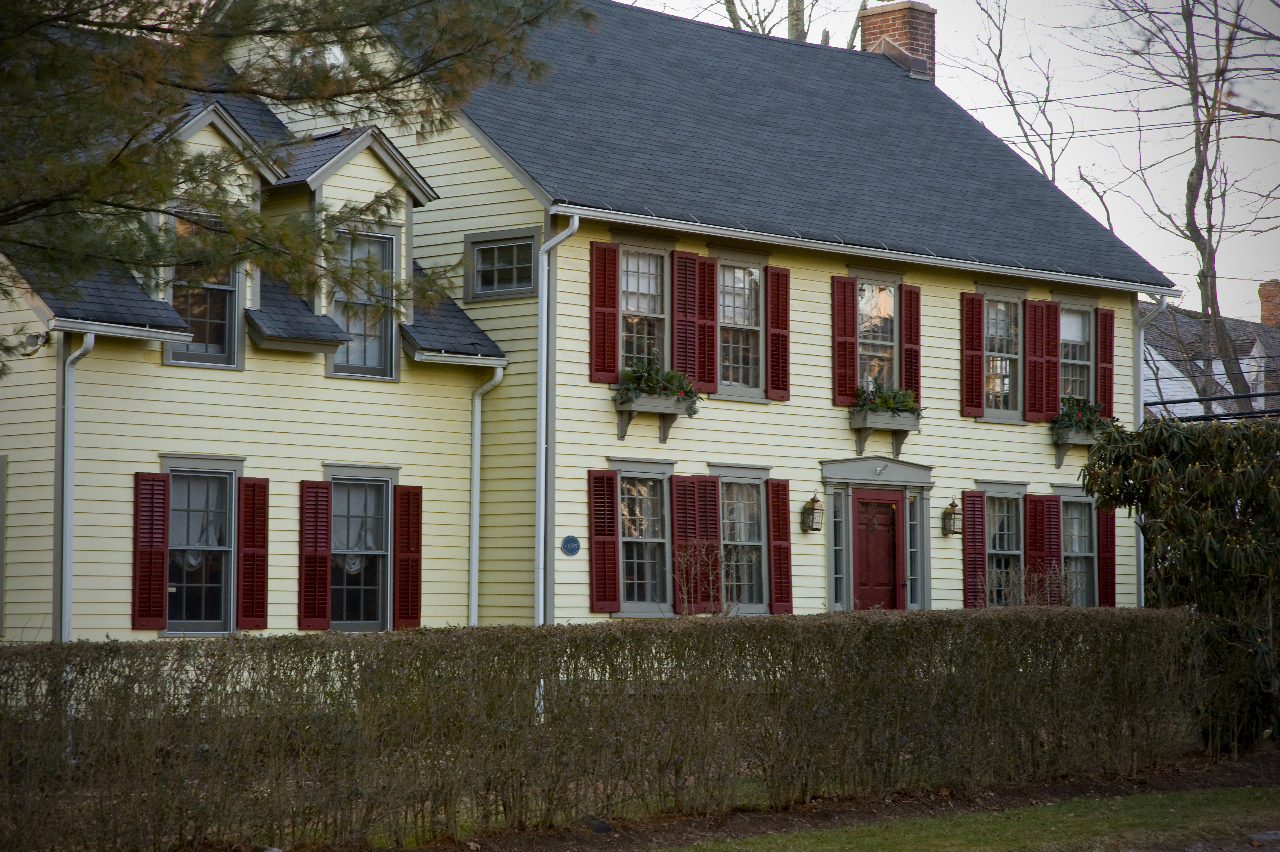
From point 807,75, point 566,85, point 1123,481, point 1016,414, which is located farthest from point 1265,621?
point 807,75

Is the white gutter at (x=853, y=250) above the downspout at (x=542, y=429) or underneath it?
above

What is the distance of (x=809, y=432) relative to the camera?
1836 cm

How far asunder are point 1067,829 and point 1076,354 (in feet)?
39.8

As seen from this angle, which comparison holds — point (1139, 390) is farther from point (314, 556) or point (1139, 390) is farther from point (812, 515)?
point (314, 556)

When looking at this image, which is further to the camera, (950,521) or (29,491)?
(950,521)

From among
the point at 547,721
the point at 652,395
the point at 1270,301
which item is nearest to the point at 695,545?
the point at 652,395

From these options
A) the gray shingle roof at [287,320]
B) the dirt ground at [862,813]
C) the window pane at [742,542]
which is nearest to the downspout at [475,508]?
the gray shingle roof at [287,320]

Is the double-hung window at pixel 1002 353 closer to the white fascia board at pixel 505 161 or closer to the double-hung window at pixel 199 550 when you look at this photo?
the white fascia board at pixel 505 161

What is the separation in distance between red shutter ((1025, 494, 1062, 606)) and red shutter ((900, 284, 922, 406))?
2.67 metres

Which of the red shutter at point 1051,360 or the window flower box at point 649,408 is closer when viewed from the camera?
the window flower box at point 649,408

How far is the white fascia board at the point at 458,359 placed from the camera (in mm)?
15594

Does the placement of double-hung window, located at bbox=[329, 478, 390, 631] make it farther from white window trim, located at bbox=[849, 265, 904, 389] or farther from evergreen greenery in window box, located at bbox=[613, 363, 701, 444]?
white window trim, located at bbox=[849, 265, 904, 389]

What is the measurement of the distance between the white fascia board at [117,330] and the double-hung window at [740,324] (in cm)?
671

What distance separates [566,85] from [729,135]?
239 centimetres
